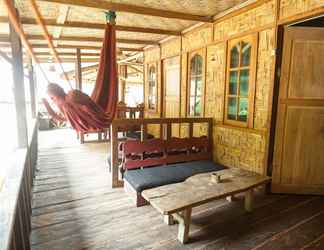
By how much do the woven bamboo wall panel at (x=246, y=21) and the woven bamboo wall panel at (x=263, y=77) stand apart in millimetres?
155

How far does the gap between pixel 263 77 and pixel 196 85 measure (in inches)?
59.1

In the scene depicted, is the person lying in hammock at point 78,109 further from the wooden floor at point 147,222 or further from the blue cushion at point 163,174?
the wooden floor at point 147,222

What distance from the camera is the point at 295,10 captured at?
255cm

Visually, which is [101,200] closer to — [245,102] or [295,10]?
[245,102]

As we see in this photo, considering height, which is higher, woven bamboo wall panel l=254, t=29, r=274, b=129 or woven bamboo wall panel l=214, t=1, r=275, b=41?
woven bamboo wall panel l=214, t=1, r=275, b=41

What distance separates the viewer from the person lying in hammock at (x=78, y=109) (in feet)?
7.98

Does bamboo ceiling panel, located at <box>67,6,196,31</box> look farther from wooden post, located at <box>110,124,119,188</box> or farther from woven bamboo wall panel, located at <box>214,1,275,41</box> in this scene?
wooden post, located at <box>110,124,119,188</box>

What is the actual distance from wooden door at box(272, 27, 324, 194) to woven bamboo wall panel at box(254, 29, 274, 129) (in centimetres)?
15

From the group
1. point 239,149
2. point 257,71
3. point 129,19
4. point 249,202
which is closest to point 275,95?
point 257,71

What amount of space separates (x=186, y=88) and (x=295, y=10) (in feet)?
7.47

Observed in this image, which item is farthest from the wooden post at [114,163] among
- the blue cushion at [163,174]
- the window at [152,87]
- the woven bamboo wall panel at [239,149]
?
the window at [152,87]

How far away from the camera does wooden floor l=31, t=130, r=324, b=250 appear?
2037 mm

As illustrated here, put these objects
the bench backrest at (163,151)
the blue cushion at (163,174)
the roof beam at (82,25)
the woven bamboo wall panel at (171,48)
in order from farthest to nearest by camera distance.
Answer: the woven bamboo wall panel at (171,48), the roof beam at (82,25), the bench backrest at (163,151), the blue cushion at (163,174)

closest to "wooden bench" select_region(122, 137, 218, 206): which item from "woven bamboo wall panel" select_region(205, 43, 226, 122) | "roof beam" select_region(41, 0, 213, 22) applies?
"woven bamboo wall panel" select_region(205, 43, 226, 122)
